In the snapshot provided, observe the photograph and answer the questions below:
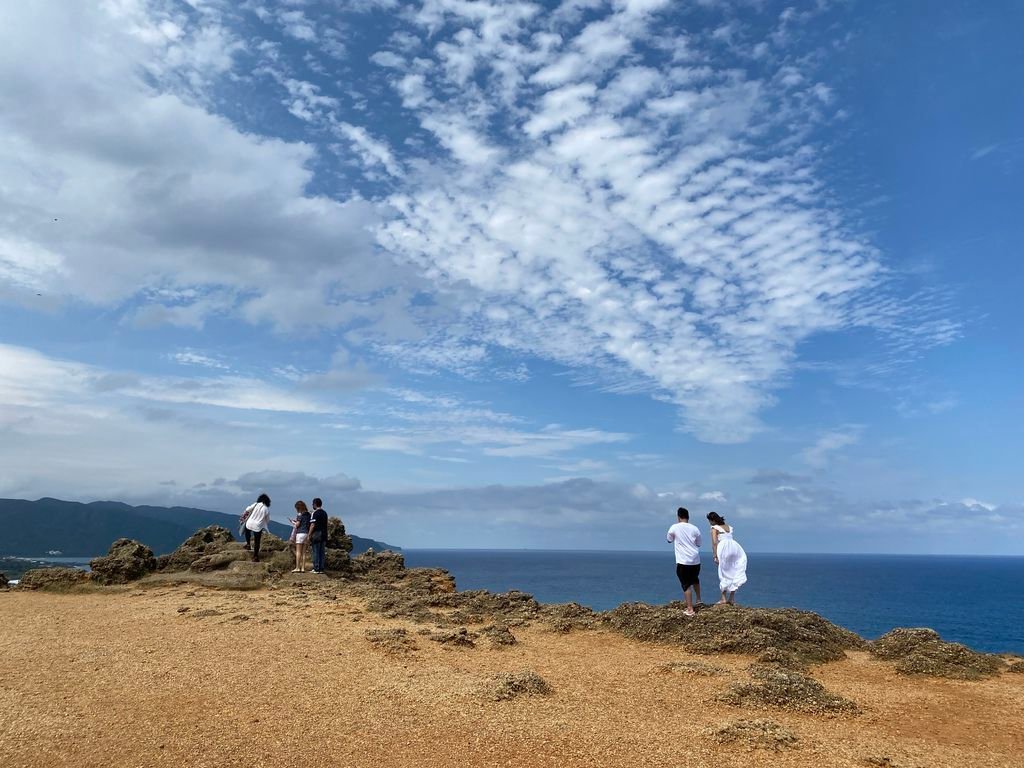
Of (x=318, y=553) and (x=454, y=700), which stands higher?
(x=318, y=553)

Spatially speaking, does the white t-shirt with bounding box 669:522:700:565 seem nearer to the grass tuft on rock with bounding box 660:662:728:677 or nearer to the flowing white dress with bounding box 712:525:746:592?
the flowing white dress with bounding box 712:525:746:592

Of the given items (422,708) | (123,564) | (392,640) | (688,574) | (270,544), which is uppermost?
(688,574)

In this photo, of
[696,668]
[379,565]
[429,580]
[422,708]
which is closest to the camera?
[422,708]

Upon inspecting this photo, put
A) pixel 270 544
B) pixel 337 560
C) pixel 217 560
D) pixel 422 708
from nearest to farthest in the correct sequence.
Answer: pixel 422 708, pixel 217 560, pixel 337 560, pixel 270 544

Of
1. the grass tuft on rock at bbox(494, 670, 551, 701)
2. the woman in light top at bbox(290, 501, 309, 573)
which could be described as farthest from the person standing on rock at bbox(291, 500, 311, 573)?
the grass tuft on rock at bbox(494, 670, 551, 701)

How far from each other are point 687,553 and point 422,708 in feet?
27.8

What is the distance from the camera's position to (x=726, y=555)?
15539mm

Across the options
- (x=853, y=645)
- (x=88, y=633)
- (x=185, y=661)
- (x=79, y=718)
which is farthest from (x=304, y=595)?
(x=853, y=645)

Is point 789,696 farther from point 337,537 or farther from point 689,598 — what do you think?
point 337,537

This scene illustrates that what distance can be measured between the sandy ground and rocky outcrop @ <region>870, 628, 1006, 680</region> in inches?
14.0

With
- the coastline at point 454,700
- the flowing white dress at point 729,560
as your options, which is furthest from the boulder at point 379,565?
the flowing white dress at point 729,560

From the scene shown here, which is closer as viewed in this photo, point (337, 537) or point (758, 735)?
point (758, 735)

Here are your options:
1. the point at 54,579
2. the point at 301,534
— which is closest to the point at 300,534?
the point at 301,534

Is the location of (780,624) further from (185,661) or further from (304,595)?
(304,595)
